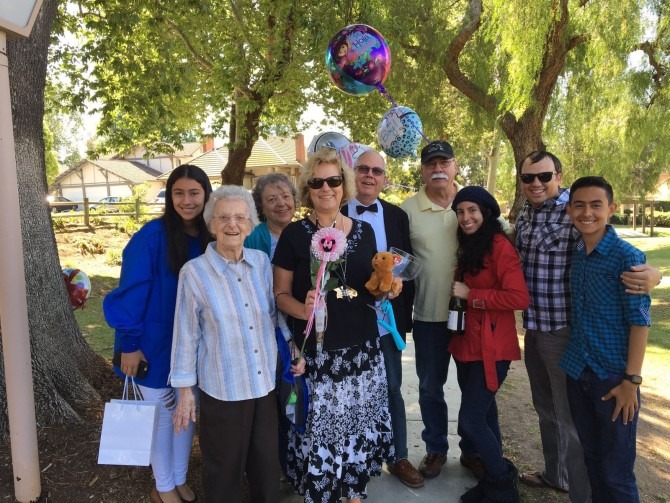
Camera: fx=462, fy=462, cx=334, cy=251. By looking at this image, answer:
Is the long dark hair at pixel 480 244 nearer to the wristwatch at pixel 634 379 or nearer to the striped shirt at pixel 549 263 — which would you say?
Result: the striped shirt at pixel 549 263

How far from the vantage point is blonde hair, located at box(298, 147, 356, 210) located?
2447mm

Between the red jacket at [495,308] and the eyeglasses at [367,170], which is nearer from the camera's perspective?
the red jacket at [495,308]

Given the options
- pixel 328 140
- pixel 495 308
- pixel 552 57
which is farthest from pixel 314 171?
pixel 552 57

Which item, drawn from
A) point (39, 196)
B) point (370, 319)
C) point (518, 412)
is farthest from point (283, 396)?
point (518, 412)

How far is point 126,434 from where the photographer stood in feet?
7.78

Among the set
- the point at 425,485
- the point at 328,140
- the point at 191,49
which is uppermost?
the point at 191,49

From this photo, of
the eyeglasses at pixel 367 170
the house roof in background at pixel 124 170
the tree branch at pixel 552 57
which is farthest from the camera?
the house roof in background at pixel 124 170

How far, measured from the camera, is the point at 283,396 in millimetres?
2486

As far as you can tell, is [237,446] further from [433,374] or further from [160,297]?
[433,374]

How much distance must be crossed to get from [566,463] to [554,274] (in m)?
1.13

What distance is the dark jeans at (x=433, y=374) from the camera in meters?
3.01

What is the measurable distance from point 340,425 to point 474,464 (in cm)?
121

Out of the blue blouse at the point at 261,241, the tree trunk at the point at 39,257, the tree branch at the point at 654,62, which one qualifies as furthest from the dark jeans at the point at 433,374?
the tree branch at the point at 654,62

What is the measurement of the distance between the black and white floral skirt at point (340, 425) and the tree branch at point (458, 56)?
8014 mm
